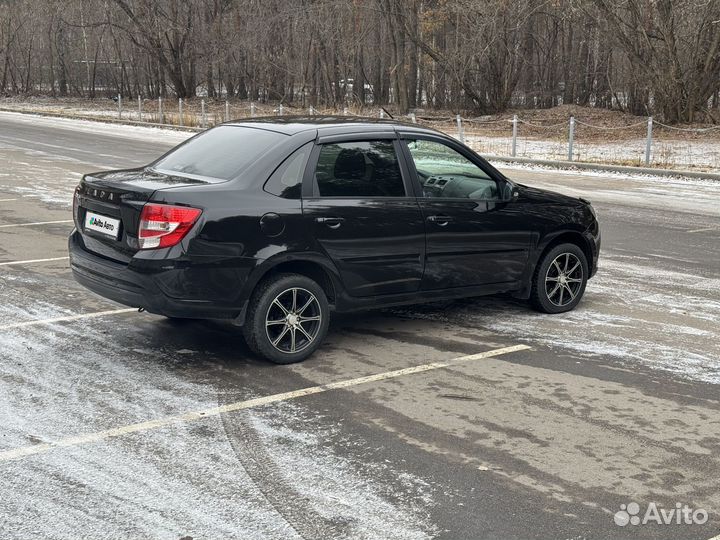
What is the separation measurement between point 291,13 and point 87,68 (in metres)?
23.1

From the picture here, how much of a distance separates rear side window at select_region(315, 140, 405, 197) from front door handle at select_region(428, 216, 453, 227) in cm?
30

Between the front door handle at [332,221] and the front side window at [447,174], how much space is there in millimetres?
854

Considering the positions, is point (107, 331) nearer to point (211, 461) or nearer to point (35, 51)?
point (211, 461)

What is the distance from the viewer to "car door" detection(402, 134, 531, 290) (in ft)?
22.7

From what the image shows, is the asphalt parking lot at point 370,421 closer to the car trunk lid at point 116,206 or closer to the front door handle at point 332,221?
the car trunk lid at point 116,206

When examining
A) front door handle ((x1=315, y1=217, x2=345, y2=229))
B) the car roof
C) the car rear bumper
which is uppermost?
the car roof

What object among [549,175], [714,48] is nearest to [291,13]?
[714,48]

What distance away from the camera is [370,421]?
5305 millimetres

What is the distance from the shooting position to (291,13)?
45.6 metres

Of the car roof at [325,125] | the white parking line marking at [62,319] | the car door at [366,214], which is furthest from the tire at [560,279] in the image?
the white parking line marking at [62,319]

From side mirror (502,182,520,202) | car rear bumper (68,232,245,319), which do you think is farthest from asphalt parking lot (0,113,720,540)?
side mirror (502,182,520,202)

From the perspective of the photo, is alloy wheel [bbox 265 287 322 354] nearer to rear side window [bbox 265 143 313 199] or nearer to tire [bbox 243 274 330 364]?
tire [bbox 243 274 330 364]

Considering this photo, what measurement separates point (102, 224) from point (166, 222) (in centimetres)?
72

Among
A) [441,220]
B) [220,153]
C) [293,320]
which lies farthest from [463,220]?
[220,153]
